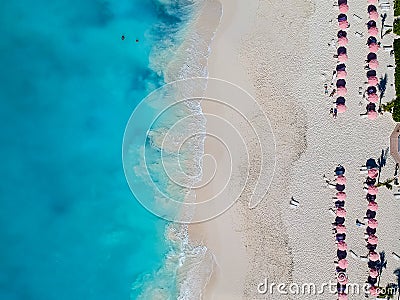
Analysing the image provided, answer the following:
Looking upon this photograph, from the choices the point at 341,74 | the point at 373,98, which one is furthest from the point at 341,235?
the point at 341,74

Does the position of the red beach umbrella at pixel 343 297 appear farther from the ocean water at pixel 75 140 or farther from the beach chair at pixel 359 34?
the beach chair at pixel 359 34

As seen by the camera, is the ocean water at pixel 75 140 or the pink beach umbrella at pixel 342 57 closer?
the pink beach umbrella at pixel 342 57

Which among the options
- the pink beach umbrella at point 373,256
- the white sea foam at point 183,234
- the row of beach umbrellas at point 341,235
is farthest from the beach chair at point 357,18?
the pink beach umbrella at point 373,256

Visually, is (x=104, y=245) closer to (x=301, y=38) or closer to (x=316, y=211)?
(x=316, y=211)

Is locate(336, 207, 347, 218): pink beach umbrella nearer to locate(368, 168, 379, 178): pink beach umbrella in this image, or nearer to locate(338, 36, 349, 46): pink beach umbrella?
locate(368, 168, 379, 178): pink beach umbrella

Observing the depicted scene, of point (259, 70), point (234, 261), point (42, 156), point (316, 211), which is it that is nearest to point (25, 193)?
point (42, 156)

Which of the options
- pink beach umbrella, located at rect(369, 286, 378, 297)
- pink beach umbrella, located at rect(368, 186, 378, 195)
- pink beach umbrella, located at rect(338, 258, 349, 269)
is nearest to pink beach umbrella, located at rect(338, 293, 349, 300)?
pink beach umbrella, located at rect(369, 286, 378, 297)
